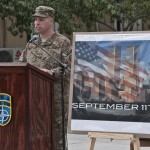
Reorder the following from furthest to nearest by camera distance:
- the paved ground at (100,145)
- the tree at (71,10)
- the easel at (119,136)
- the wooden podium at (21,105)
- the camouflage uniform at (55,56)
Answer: the tree at (71,10)
the paved ground at (100,145)
the camouflage uniform at (55,56)
the easel at (119,136)
the wooden podium at (21,105)

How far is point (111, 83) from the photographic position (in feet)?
18.2

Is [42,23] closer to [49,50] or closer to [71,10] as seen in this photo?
[49,50]

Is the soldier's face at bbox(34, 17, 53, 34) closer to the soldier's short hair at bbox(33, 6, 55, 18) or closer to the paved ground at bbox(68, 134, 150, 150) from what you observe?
the soldier's short hair at bbox(33, 6, 55, 18)

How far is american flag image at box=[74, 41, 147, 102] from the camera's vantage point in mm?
5461

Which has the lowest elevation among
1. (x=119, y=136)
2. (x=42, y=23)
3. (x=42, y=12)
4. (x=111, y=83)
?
(x=119, y=136)

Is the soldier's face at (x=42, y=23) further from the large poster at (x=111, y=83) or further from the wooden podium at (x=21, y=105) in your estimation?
the wooden podium at (x=21, y=105)

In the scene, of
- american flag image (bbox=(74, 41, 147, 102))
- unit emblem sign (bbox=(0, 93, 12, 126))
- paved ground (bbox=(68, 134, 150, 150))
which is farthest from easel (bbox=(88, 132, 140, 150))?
paved ground (bbox=(68, 134, 150, 150))

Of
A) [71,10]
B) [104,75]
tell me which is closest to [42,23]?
[104,75]

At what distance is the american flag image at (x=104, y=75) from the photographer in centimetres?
546

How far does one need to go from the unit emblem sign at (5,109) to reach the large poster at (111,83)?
41.5 inches

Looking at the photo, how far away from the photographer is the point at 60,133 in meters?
5.64

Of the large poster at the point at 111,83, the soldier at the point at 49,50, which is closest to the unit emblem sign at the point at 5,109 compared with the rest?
the soldier at the point at 49,50

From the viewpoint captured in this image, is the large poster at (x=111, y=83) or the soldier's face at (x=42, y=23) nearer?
the large poster at (x=111, y=83)

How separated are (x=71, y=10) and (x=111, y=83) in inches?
637
